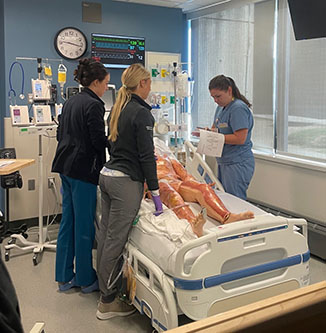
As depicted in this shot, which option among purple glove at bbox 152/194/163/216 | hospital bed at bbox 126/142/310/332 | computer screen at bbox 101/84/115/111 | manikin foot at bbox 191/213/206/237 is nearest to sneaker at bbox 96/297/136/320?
hospital bed at bbox 126/142/310/332

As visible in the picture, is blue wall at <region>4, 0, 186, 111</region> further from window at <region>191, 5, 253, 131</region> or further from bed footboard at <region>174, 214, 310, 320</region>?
bed footboard at <region>174, 214, 310, 320</region>

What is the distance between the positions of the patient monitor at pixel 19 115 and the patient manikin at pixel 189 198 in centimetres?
142

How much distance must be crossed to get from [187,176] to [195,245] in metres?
1.16

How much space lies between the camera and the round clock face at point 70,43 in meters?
4.13

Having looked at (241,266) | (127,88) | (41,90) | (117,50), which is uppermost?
(117,50)

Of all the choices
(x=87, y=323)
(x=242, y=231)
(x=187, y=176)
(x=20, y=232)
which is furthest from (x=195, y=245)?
(x=20, y=232)

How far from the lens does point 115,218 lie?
232 centimetres

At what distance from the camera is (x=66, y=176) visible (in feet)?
8.64

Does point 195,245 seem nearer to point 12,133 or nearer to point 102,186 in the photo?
point 102,186

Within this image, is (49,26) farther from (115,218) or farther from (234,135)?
(115,218)

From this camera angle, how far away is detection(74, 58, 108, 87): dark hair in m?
2.59

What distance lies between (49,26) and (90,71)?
182cm

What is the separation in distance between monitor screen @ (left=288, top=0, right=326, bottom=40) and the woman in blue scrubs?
138 centimetres

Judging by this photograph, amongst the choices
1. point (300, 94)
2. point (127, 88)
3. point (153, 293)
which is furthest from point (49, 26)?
point (153, 293)
